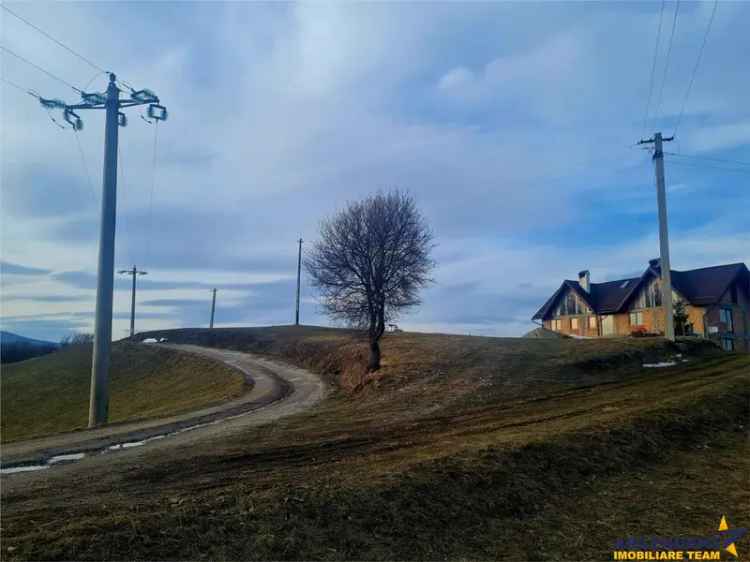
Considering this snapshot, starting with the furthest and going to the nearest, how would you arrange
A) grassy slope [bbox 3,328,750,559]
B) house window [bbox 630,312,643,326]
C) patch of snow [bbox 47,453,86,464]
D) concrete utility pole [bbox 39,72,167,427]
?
house window [bbox 630,312,643,326] < concrete utility pole [bbox 39,72,167,427] < patch of snow [bbox 47,453,86,464] < grassy slope [bbox 3,328,750,559]

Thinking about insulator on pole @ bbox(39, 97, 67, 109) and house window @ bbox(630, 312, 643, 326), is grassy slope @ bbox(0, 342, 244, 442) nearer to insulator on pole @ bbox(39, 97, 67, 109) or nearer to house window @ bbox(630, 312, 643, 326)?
insulator on pole @ bbox(39, 97, 67, 109)

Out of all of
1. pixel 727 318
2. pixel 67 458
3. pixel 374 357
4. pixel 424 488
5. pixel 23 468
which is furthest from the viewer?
pixel 727 318

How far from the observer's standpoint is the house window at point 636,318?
58031 millimetres

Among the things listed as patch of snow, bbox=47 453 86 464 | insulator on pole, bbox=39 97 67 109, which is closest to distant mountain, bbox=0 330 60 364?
insulator on pole, bbox=39 97 67 109

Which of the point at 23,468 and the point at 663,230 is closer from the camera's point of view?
the point at 23,468

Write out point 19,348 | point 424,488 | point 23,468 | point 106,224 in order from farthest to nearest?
point 19,348 < point 106,224 < point 23,468 < point 424,488

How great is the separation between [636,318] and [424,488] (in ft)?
188

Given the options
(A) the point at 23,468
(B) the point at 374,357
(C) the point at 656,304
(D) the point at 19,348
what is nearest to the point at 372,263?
(B) the point at 374,357

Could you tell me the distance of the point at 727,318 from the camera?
174 feet

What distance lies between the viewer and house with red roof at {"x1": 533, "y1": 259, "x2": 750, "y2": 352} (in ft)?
170

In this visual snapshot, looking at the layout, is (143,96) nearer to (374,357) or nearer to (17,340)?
(374,357)

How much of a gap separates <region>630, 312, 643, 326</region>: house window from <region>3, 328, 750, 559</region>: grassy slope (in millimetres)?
Result: 42622

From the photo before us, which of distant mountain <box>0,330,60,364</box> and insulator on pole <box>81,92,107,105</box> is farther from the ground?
insulator on pole <box>81,92,107,105</box>

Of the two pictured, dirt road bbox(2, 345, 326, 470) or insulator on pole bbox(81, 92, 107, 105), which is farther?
insulator on pole bbox(81, 92, 107, 105)
